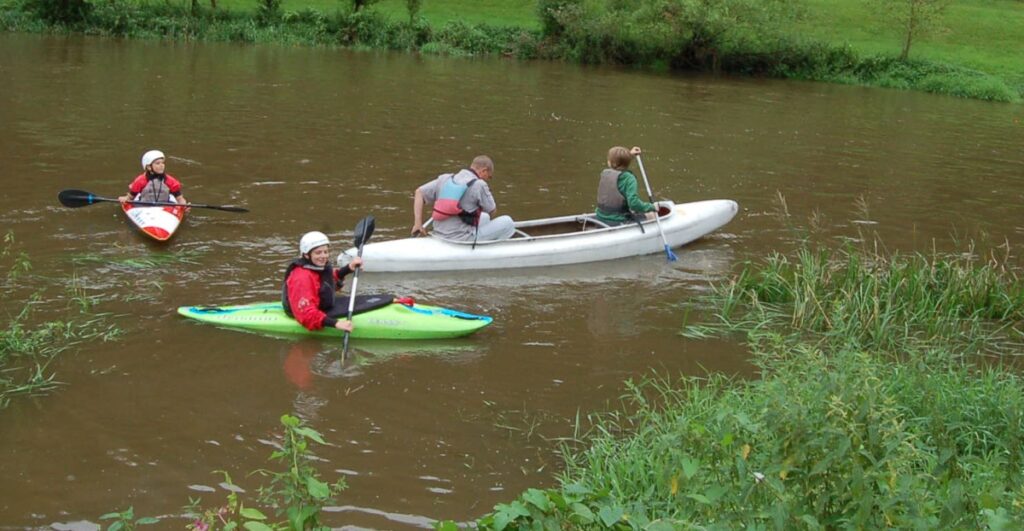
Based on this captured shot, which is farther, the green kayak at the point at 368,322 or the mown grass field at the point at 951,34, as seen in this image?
the mown grass field at the point at 951,34

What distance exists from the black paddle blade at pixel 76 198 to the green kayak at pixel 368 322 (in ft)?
10.3

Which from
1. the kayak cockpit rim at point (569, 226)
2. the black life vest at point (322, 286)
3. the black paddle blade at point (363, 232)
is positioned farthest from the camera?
the kayak cockpit rim at point (569, 226)

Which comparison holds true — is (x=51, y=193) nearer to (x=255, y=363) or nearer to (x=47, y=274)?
(x=47, y=274)

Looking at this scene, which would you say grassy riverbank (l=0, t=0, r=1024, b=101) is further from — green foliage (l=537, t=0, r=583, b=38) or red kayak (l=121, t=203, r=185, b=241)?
red kayak (l=121, t=203, r=185, b=241)

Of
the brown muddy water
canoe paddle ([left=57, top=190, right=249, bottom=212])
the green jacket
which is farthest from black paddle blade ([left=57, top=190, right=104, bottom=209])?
the green jacket

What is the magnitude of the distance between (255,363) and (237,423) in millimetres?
1071

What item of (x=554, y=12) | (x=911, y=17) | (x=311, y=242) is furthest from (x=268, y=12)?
(x=311, y=242)

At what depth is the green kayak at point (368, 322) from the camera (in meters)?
8.17

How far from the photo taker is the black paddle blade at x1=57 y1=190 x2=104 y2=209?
10695 millimetres

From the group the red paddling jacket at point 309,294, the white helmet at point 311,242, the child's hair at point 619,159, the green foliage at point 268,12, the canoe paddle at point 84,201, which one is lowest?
the red paddling jacket at point 309,294

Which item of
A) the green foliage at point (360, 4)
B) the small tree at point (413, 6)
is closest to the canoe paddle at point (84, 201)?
the green foliage at point (360, 4)

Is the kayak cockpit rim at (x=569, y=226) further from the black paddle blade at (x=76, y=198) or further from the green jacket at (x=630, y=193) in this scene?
the black paddle blade at (x=76, y=198)

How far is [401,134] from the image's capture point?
17422mm

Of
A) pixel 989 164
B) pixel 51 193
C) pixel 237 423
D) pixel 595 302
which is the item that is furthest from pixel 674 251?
pixel 989 164
